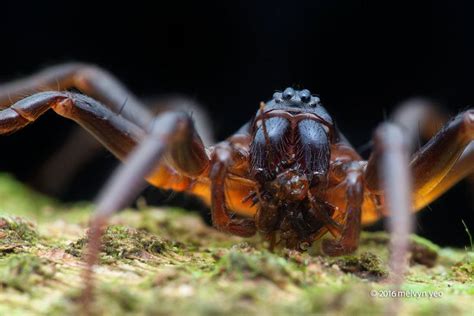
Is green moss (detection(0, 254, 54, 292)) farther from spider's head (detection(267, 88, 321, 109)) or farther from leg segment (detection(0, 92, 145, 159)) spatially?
spider's head (detection(267, 88, 321, 109))

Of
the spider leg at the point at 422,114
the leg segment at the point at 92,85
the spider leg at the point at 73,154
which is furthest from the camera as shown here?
the spider leg at the point at 73,154

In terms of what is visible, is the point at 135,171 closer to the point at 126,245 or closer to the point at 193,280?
the point at 193,280

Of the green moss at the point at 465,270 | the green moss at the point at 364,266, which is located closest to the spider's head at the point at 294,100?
the green moss at the point at 364,266

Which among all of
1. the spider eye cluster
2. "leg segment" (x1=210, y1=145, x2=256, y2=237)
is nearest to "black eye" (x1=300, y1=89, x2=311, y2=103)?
the spider eye cluster

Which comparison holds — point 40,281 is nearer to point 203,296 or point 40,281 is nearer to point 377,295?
point 203,296

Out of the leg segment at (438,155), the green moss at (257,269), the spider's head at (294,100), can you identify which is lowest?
the green moss at (257,269)

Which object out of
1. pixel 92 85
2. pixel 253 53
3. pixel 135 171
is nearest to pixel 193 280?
pixel 135 171

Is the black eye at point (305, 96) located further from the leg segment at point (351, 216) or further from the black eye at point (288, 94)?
the leg segment at point (351, 216)

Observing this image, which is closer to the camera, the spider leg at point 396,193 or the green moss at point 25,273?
the spider leg at point 396,193
